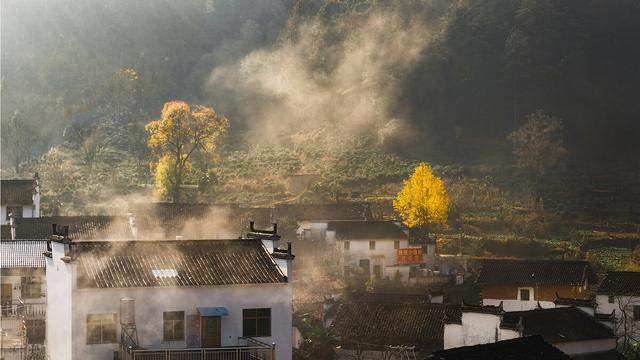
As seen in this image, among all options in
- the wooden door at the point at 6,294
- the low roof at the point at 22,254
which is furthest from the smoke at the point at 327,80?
the wooden door at the point at 6,294

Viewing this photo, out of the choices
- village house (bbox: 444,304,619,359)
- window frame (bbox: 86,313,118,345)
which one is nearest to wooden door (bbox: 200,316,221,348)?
window frame (bbox: 86,313,118,345)

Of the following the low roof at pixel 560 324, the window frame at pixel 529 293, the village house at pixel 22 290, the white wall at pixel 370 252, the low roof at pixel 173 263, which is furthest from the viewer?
the white wall at pixel 370 252

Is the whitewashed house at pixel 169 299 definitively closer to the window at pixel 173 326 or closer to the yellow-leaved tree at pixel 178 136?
the window at pixel 173 326

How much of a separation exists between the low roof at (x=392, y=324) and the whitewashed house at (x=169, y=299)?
47.0ft

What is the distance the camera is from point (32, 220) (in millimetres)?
64875

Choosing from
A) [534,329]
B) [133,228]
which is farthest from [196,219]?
[534,329]

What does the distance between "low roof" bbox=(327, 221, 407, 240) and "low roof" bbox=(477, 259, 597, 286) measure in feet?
32.1

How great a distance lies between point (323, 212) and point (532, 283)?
22.9 meters

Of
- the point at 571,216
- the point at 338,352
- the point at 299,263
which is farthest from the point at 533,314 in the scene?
the point at 571,216

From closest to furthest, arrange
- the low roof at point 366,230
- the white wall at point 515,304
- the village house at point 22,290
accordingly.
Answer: the village house at point 22,290, the white wall at point 515,304, the low roof at point 366,230

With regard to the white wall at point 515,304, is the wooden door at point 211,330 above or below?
above

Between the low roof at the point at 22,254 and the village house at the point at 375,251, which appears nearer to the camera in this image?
the low roof at the point at 22,254

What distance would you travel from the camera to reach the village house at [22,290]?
1622 inches

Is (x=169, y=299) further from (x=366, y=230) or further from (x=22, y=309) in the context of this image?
(x=366, y=230)
